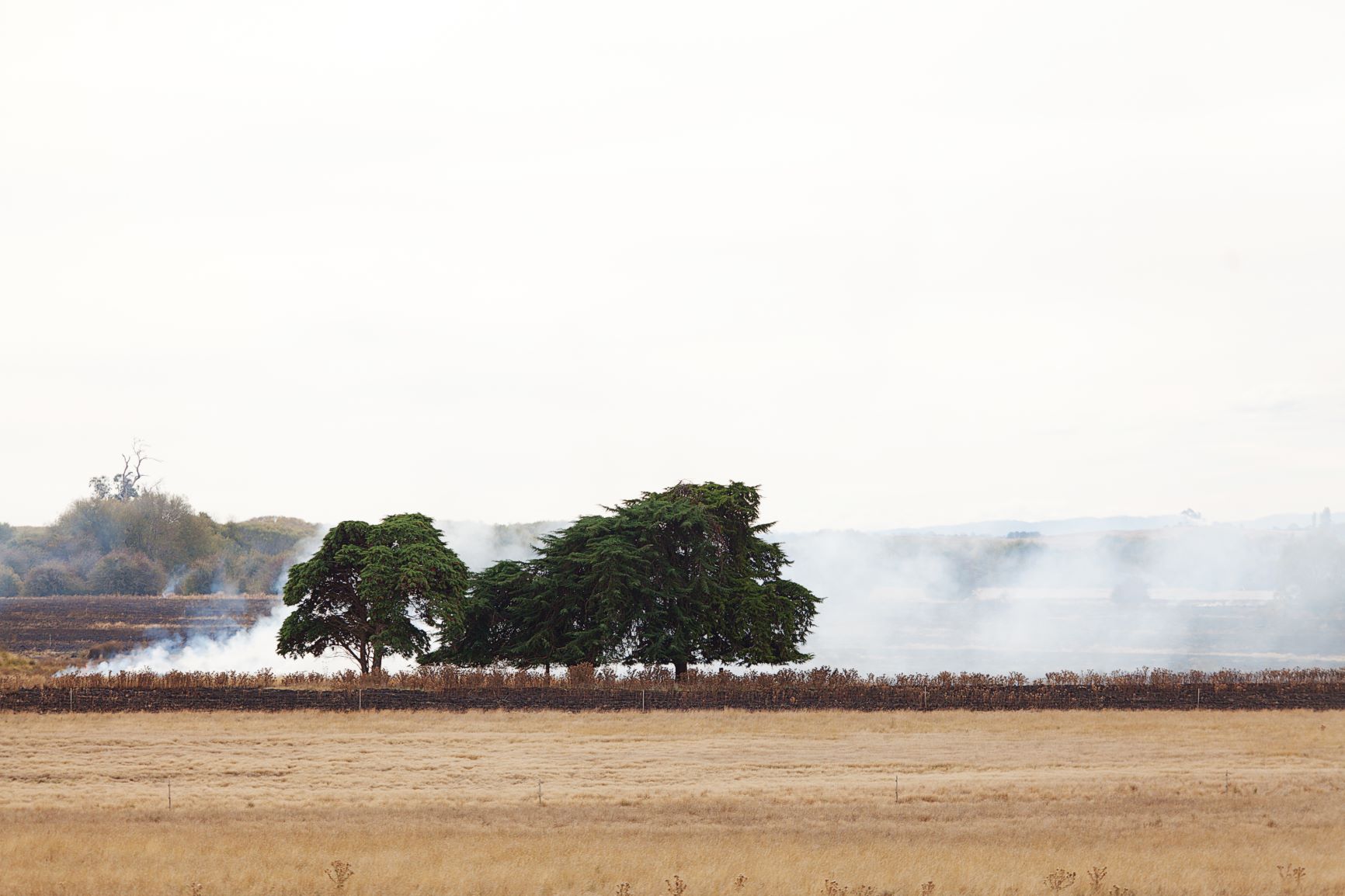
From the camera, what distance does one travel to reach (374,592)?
48.7 m

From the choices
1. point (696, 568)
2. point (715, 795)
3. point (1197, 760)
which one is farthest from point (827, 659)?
point (715, 795)

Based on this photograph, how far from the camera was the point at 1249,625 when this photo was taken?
339 ft

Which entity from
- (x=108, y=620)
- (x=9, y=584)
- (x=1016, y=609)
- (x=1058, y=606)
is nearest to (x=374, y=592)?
(x=108, y=620)

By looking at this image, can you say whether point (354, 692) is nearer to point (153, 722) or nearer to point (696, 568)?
point (153, 722)

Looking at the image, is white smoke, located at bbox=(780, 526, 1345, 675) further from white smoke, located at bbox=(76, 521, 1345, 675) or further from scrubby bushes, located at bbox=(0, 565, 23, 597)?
scrubby bushes, located at bbox=(0, 565, 23, 597)

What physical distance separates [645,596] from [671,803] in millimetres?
21386

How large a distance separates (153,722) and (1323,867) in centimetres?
3295

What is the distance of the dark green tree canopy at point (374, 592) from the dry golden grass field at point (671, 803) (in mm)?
6917

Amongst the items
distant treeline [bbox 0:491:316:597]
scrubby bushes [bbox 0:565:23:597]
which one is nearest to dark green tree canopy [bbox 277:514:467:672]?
distant treeline [bbox 0:491:316:597]

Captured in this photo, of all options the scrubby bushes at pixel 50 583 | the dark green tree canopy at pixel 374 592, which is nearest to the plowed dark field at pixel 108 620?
the scrubby bushes at pixel 50 583

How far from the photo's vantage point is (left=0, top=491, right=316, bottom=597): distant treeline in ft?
422

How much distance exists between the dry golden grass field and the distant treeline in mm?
90223

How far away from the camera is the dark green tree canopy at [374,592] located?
49.2 metres

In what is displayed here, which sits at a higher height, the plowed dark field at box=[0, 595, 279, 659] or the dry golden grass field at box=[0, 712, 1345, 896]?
the plowed dark field at box=[0, 595, 279, 659]
